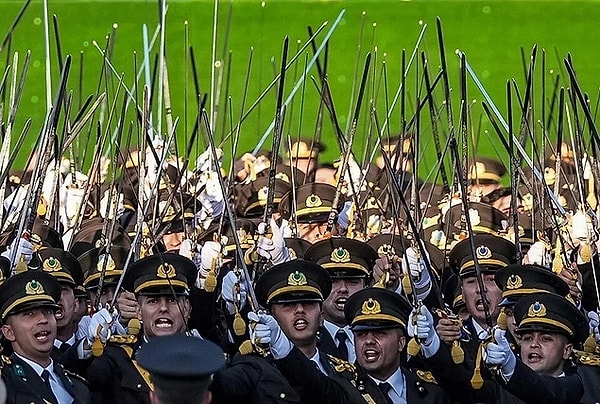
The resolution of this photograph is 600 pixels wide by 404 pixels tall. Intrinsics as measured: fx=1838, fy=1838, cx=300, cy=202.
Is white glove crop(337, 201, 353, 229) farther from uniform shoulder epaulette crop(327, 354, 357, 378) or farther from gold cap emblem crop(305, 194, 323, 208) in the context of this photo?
uniform shoulder epaulette crop(327, 354, 357, 378)

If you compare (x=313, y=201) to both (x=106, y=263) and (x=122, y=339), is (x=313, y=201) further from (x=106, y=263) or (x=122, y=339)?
(x=122, y=339)

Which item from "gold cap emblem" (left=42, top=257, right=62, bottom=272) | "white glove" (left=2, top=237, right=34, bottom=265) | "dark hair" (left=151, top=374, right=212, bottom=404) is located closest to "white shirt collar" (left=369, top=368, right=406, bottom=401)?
"gold cap emblem" (left=42, top=257, right=62, bottom=272)

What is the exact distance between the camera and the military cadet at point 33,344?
7.93 m

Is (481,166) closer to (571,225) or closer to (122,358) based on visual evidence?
(571,225)

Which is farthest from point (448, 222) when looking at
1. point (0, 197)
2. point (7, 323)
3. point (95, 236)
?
point (7, 323)

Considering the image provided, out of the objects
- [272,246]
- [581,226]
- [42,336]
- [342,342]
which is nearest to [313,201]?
[581,226]

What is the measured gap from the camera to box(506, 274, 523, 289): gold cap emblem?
30.2ft

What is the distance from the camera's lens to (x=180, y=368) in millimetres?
5645

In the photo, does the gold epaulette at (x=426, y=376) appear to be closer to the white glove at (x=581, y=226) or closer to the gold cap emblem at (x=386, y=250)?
the gold cap emblem at (x=386, y=250)

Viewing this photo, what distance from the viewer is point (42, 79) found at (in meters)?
21.1

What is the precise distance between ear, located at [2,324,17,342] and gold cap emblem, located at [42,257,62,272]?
93 centimetres

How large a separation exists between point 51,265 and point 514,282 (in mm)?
2311


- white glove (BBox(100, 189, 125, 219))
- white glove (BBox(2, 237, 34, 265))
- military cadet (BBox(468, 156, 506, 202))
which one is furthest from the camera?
military cadet (BBox(468, 156, 506, 202))

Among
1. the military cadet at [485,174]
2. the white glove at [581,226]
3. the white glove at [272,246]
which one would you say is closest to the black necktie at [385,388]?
the white glove at [272,246]
